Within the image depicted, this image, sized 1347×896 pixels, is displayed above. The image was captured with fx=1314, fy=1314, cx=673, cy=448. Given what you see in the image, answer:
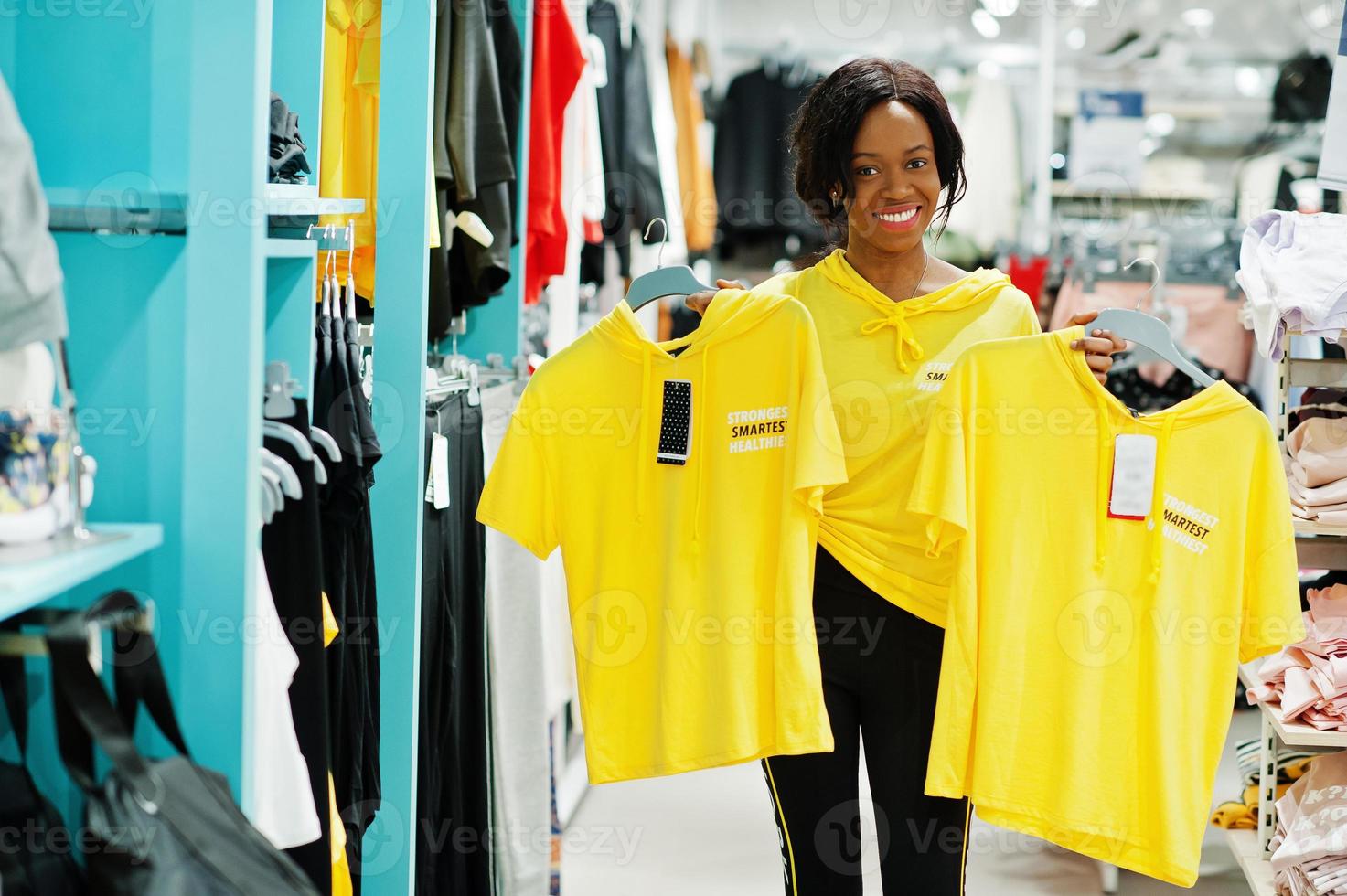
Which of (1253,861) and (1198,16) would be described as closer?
(1253,861)

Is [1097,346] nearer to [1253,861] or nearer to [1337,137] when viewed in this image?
[1337,137]

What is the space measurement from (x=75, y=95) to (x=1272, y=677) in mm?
2480

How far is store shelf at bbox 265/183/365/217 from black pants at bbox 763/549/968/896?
900mm

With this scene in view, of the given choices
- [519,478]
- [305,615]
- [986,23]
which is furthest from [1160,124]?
[305,615]

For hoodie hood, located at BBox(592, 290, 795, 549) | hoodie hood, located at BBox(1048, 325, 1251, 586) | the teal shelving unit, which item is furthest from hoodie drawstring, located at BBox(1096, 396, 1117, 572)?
the teal shelving unit

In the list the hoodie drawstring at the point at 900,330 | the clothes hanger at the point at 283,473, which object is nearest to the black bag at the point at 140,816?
the clothes hanger at the point at 283,473

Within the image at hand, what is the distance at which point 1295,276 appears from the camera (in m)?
2.44

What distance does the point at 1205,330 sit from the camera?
16.0 feet

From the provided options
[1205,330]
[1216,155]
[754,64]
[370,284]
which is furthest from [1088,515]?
[1216,155]

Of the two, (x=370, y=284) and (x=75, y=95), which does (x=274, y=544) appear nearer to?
(x=75, y=95)

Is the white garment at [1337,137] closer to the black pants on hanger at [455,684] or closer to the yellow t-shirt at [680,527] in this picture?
the yellow t-shirt at [680,527]

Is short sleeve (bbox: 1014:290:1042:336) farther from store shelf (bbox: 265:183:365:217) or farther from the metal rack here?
store shelf (bbox: 265:183:365:217)

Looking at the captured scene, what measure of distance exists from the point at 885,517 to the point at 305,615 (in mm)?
877

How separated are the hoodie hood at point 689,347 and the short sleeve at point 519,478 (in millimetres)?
152
